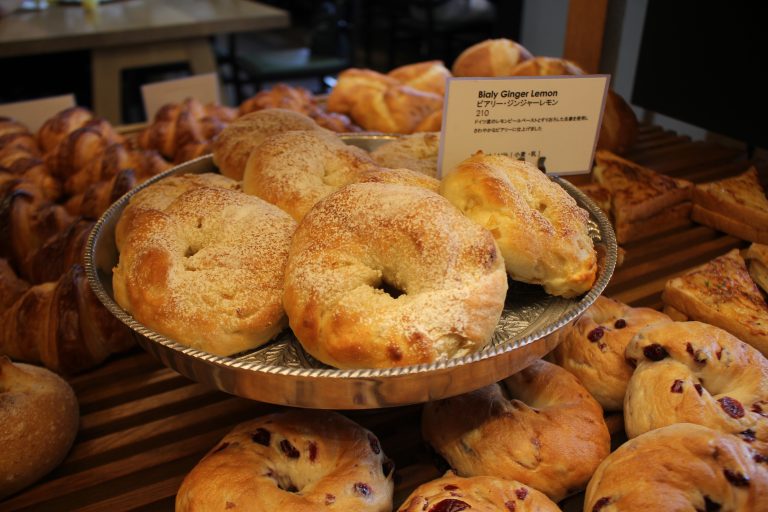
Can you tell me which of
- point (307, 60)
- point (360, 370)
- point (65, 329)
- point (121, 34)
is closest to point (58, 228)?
point (65, 329)

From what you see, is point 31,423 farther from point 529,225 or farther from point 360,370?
point 529,225

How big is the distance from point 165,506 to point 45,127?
200 cm

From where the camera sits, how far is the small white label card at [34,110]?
9.47 ft

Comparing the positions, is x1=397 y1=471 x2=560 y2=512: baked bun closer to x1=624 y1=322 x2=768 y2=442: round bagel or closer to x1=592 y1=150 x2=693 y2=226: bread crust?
x1=624 y1=322 x2=768 y2=442: round bagel

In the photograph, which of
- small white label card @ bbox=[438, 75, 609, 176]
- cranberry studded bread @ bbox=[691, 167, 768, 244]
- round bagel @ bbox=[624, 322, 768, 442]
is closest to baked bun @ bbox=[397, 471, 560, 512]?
round bagel @ bbox=[624, 322, 768, 442]

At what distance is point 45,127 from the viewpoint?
2.69 m

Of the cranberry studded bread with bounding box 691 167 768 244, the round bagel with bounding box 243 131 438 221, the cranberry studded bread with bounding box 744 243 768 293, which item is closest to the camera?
the round bagel with bounding box 243 131 438 221

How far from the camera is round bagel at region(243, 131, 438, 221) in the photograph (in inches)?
57.2

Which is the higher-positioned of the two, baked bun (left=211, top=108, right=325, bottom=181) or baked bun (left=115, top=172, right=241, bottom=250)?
baked bun (left=211, top=108, right=325, bottom=181)

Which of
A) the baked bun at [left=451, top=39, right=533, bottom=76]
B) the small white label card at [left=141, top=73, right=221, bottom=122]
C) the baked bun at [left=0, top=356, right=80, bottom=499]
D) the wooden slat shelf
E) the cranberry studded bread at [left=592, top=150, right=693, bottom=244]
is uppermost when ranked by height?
the baked bun at [left=451, top=39, right=533, bottom=76]

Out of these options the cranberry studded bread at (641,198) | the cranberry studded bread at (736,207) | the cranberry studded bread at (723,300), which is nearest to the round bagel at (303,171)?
the cranberry studded bread at (723,300)

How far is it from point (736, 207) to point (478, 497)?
154 centimetres

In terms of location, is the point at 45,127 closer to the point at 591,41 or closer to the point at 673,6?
the point at 591,41

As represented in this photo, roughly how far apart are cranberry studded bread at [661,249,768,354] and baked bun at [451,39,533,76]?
142 centimetres
